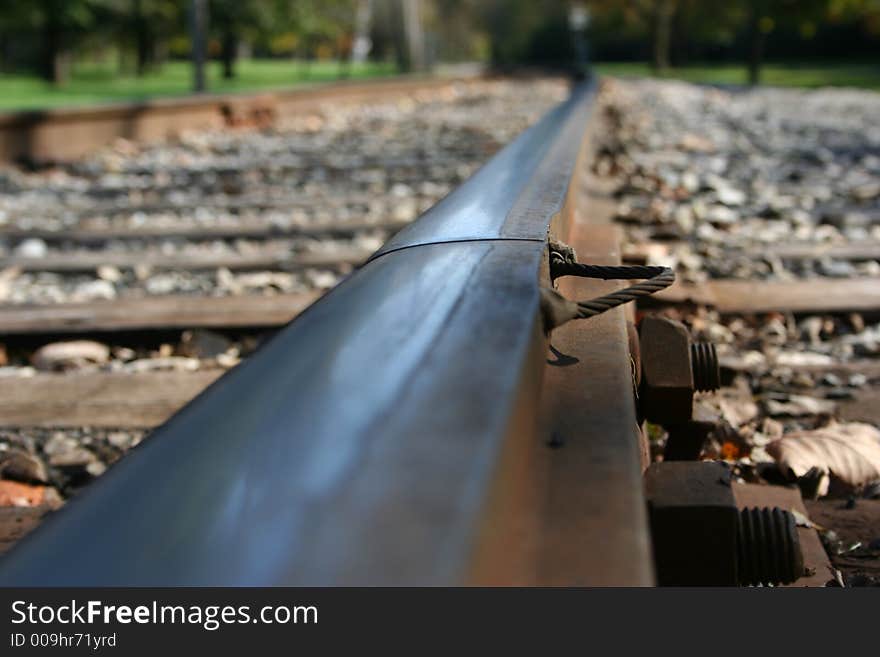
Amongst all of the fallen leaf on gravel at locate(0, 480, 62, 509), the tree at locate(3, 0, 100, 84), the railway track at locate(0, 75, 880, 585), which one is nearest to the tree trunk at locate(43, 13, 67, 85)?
the tree at locate(3, 0, 100, 84)

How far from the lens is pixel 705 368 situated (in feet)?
4.94

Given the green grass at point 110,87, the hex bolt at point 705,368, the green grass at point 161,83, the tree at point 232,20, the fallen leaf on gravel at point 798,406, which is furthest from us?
the tree at point 232,20

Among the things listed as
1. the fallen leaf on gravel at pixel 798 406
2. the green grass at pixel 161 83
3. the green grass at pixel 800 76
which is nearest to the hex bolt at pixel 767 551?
the fallen leaf on gravel at pixel 798 406

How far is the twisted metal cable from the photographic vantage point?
99cm

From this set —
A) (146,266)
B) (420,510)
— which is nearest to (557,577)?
(420,510)

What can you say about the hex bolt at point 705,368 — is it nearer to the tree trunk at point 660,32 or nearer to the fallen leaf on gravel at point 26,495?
the fallen leaf on gravel at point 26,495

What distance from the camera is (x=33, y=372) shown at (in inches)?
98.7

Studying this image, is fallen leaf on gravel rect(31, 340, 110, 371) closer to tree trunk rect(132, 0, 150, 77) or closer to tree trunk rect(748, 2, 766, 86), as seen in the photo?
tree trunk rect(748, 2, 766, 86)

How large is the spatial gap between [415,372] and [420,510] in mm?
181

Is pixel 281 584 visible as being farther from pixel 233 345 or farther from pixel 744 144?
pixel 744 144

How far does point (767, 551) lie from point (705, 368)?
18.5 inches

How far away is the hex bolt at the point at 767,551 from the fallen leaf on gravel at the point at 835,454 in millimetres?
596

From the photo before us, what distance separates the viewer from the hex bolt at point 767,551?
42.0 inches
